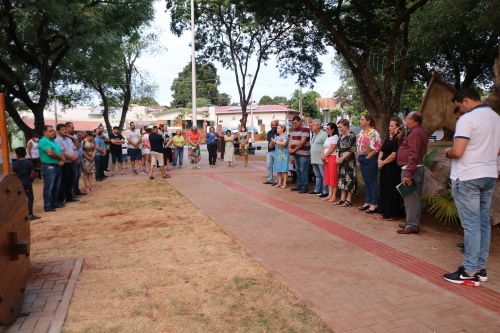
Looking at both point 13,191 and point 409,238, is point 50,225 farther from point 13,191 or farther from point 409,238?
point 409,238

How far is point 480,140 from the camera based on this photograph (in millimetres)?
4086

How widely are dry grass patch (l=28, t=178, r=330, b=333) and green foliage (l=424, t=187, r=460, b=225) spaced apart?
3380 millimetres

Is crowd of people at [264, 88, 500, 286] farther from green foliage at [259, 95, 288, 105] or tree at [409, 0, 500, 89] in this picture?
green foliage at [259, 95, 288, 105]

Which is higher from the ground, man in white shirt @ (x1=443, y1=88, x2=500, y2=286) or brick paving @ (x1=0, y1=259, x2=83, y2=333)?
man in white shirt @ (x1=443, y1=88, x2=500, y2=286)

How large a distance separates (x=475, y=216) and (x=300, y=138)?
5953 millimetres

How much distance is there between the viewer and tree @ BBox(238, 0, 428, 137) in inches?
430

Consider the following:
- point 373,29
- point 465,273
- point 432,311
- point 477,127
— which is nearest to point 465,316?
point 432,311

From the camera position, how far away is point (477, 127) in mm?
4074

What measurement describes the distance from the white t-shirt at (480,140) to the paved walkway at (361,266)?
3.85 feet

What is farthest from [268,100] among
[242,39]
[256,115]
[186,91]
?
[242,39]

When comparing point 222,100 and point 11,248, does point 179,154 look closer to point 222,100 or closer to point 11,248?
point 11,248

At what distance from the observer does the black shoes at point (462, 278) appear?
4.17m

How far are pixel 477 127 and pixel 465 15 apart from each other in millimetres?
14076

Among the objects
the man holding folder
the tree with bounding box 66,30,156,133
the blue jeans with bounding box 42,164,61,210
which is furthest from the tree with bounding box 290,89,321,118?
the man holding folder
